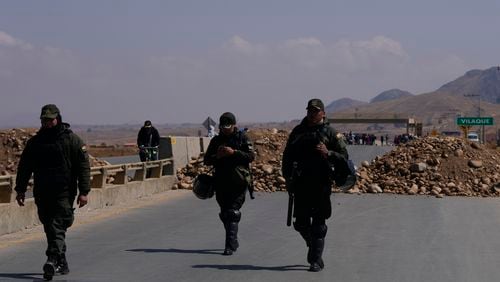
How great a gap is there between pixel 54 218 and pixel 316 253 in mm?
2768

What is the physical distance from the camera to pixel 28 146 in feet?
31.0

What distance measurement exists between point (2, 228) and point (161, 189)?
1046 cm

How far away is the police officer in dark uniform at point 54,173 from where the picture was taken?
9258mm

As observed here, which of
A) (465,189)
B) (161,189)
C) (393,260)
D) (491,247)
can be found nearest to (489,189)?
(465,189)

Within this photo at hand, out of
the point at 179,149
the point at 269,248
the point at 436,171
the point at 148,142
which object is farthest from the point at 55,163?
the point at 436,171

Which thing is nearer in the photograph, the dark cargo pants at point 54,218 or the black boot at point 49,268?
the black boot at point 49,268

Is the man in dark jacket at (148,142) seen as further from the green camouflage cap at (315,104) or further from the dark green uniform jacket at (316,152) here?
the green camouflage cap at (315,104)

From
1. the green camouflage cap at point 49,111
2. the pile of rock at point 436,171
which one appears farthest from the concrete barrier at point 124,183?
the pile of rock at point 436,171

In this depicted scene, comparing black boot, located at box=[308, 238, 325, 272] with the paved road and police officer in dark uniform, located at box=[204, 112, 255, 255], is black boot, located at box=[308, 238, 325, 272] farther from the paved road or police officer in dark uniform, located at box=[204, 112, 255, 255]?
police officer in dark uniform, located at box=[204, 112, 255, 255]

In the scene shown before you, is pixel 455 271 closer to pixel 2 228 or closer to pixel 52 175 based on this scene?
pixel 52 175

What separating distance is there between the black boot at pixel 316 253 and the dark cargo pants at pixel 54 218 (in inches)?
103

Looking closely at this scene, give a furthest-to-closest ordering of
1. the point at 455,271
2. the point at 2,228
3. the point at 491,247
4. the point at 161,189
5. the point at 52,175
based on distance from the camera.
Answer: the point at 161,189
the point at 2,228
the point at 491,247
the point at 455,271
the point at 52,175

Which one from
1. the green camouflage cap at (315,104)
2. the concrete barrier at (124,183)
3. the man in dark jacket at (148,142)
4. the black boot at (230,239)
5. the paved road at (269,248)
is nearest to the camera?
the green camouflage cap at (315,104)

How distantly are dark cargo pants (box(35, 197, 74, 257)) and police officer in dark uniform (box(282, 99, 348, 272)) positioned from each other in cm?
238
